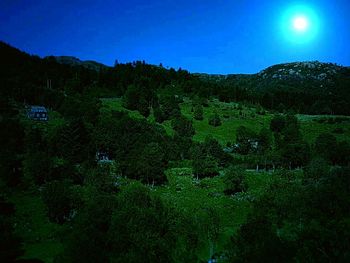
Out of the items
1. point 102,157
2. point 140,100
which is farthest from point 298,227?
point 140,100

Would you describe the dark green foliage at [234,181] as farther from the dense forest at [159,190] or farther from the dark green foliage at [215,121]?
the dark green foliage at [215,121]

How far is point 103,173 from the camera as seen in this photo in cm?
8588

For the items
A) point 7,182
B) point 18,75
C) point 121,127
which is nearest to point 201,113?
point 121,127

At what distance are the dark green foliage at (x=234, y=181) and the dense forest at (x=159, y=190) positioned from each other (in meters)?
0.26

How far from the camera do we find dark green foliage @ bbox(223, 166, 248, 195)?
8988 centimetres

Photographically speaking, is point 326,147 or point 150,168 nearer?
point 150,168

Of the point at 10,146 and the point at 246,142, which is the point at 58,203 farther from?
the point at 246,142

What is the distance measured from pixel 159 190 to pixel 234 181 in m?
18.1

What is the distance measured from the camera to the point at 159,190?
299 feet

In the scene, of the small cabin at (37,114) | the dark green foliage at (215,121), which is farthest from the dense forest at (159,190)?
the small cabin at (37,114)

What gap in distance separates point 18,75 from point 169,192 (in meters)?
125

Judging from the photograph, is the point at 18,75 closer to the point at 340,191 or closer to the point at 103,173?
the point at 103,173

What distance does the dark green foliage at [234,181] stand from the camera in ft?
295

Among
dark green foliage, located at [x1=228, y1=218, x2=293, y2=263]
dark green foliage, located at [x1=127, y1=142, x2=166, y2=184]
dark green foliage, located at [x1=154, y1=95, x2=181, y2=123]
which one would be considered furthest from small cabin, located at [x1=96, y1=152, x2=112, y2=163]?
dark green foliage, located at [x1=228, y1=218, x2=293, y2=263]
